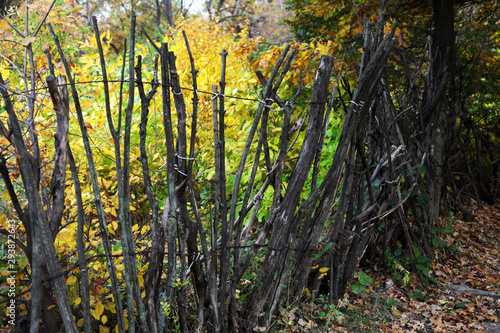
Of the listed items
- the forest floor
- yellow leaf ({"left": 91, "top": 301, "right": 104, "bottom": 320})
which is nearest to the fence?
yellow leaf ({"left": 91, "top": 301, "right": 104, "bottom": 320})

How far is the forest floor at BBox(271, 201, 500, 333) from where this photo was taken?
2582 mm

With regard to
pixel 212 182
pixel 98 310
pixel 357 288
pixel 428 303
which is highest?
pixel 212 182

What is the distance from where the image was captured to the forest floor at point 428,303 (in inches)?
102

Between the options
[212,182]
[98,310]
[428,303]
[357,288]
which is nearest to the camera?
[98,310]

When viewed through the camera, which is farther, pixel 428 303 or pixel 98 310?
pixel 428 303

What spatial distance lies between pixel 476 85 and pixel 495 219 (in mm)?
2106

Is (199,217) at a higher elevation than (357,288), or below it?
higher

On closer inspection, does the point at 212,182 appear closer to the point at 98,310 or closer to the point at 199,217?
the point at 199,217

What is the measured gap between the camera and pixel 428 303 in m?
3.30

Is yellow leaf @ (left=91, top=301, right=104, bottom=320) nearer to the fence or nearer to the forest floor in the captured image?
the fence

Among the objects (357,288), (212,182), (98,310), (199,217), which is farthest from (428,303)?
(98,310)

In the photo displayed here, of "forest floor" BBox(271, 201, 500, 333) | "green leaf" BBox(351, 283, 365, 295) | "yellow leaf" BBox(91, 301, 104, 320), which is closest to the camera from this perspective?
"yellow leaf" BBox(91, 301, 104, 320)

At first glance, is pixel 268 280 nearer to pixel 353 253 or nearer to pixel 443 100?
pixel 353 253

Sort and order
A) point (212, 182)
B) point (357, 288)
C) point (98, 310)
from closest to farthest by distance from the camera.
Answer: point (98, 310) → point (357, 288) → point (212, 182)
